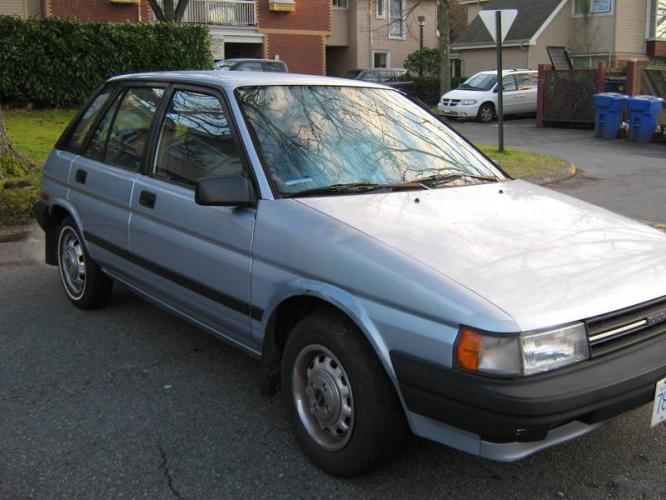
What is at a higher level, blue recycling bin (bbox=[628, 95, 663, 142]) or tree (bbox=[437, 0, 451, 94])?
tree (bbox=[437, 0, 451, 94])

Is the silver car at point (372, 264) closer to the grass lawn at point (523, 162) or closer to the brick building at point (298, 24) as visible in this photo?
the grass lawn at point (523, 162)

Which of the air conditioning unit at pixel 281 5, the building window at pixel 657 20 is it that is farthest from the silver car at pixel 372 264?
the building window at pixel 657 20

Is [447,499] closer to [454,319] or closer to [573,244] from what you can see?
[454,319]

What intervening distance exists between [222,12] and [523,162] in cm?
2395

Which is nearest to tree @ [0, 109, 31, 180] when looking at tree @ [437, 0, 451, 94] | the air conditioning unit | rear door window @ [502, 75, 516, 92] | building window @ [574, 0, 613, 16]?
rear door window @ [502, 75, 516, 92]

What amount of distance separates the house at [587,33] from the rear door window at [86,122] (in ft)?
96.9

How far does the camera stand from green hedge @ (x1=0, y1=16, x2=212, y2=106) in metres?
17.5

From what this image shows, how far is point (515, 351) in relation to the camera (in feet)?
8.13

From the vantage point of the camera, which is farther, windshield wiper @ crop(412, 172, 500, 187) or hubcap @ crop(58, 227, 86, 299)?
hubcap @ crop(58, 227, 86, 299)

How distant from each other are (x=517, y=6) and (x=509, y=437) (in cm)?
3564

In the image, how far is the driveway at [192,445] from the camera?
118 inches

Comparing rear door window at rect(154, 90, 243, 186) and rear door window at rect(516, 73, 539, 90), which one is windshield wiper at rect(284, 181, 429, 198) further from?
rear door window at rect(516, 73, 539, 90)

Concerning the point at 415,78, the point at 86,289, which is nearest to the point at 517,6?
the point at 415,78

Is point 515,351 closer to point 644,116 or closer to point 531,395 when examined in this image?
point 531,395
